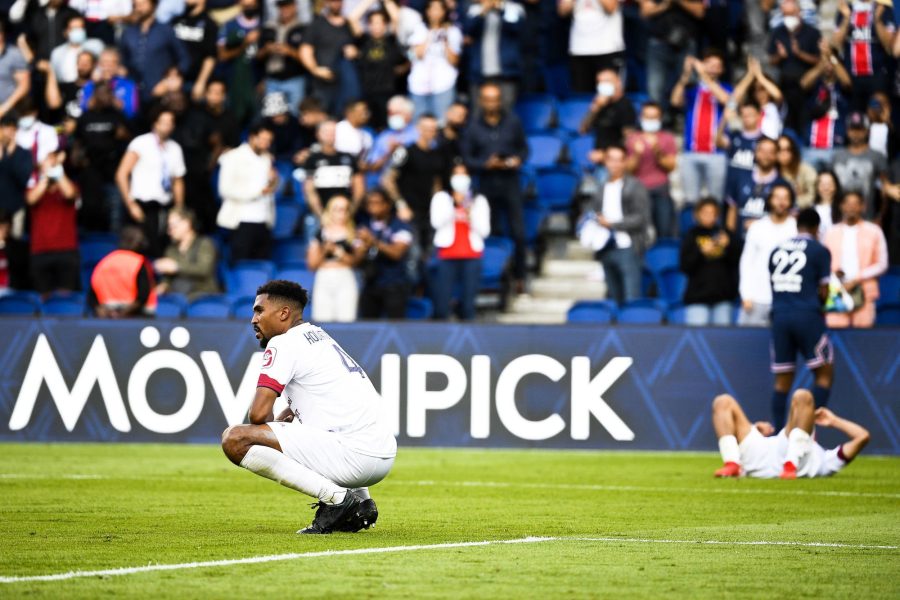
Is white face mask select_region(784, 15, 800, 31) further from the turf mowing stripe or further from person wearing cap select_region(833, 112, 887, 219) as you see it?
the turf mowing stripe

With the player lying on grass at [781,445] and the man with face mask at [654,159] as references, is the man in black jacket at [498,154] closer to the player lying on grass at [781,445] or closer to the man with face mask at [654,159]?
the man with face mask at [654,159]

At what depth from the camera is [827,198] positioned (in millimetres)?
17141

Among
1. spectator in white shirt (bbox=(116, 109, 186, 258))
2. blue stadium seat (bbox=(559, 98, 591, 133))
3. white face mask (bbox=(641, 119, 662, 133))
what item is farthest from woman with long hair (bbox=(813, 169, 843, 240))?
spectator in white shirt (bbox=(116, 109, 186, 258))

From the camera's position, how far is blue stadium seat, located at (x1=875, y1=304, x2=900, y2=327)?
1686cm

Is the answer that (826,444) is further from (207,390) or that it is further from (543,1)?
(543,1)

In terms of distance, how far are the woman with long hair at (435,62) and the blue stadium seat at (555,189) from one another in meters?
1.58

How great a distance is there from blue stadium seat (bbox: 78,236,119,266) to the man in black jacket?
14.7 ft

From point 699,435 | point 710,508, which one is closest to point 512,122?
point 699,435

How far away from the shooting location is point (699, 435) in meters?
16.1

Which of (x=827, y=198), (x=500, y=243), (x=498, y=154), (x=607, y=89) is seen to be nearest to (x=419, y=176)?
(x=498, y=154)

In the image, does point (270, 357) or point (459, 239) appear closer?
point (270, 357)

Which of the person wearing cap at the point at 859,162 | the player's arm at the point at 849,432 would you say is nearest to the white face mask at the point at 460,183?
the person wearing cap at the point at 859,162

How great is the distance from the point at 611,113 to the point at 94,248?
21.2 ft

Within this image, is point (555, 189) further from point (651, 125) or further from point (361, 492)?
point (361, 492)
